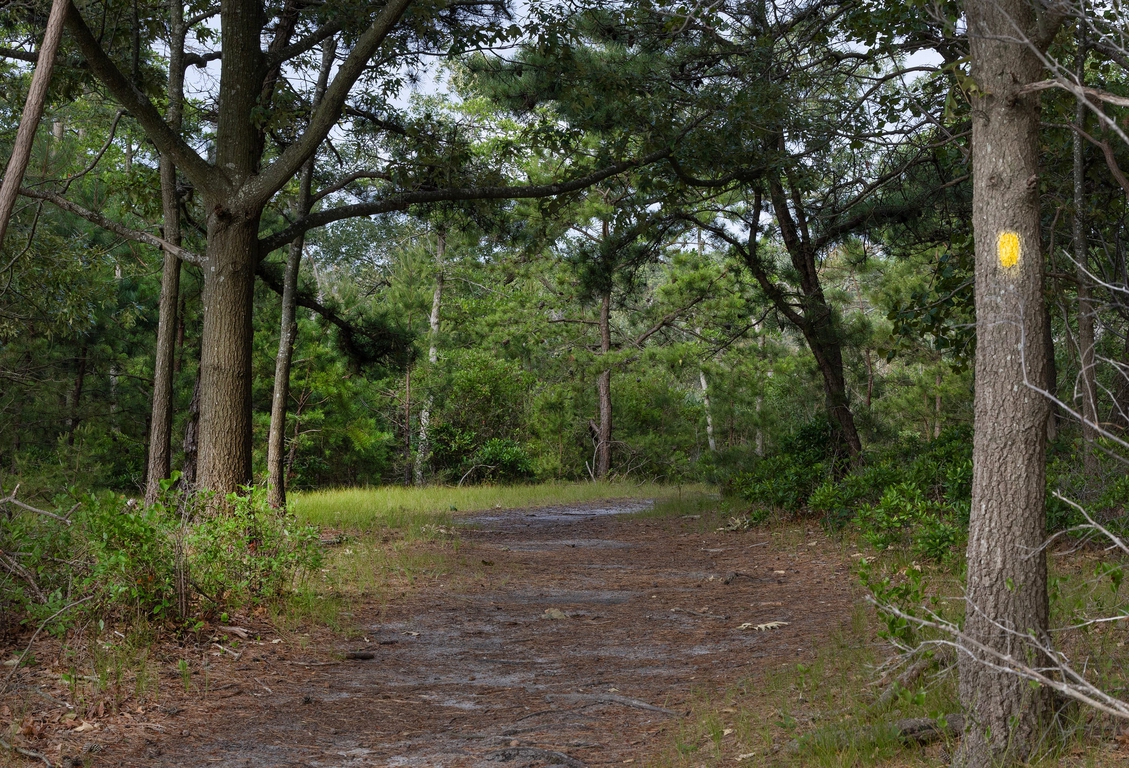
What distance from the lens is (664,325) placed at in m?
22.0

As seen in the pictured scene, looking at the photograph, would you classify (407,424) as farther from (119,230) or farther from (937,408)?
(119,230)

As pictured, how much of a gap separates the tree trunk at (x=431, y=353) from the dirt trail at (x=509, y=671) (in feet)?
51.0

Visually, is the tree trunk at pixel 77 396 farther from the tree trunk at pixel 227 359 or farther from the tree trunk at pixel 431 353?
the tree trunk at pixel 227 359

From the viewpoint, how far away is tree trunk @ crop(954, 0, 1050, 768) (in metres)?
3.51

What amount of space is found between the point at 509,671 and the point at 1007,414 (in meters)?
3.36

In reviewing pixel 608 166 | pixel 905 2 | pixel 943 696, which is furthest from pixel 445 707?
pixel 608 166

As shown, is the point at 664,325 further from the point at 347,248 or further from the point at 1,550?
the point at 347,248

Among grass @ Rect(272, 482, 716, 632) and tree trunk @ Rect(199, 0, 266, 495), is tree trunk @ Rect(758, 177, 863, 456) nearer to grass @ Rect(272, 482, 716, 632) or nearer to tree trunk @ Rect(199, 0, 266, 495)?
grass @ Rect(272, 482, 716, 632)

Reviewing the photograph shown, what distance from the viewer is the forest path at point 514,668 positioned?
419 cm

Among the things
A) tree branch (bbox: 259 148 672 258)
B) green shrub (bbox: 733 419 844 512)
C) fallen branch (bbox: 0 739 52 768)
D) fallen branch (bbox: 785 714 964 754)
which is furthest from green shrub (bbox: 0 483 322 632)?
green shrub (bbox: 733 419 844 512)

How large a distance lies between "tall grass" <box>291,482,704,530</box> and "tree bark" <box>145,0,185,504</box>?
1.48 m

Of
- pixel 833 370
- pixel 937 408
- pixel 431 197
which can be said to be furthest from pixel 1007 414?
pixel 937 408

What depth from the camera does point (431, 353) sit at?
27.5m

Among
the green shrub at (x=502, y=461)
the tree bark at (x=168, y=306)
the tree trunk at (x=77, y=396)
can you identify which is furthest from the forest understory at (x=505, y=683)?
the green shrub at (x=502, y=461)
